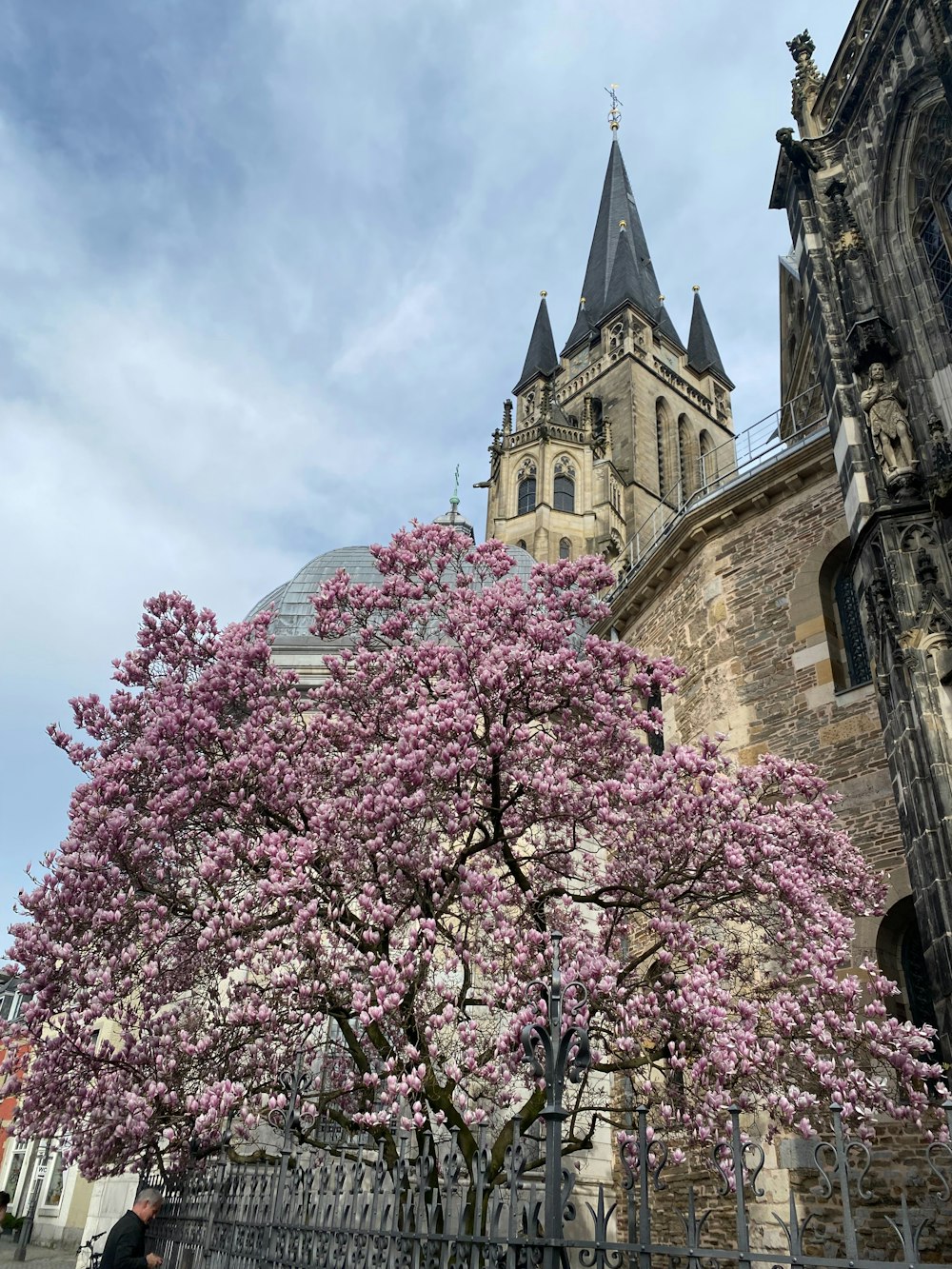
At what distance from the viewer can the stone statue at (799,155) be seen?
1179 cm

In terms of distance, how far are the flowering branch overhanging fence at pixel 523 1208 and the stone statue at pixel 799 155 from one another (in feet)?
34.6

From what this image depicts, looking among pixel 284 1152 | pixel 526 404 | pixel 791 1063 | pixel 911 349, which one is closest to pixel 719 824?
pixel 791 1063

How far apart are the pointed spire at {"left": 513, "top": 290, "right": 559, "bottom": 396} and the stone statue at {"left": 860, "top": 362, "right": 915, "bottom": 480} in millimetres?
49488

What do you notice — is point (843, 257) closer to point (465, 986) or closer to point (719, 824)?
point (719, 824)

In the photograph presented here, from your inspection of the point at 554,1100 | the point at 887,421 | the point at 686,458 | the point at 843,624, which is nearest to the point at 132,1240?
the point at 554,1100

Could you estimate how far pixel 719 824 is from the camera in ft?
28.0

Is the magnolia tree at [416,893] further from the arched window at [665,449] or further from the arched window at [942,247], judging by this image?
the arched window at [665,449]

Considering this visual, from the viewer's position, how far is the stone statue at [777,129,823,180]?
11789 mm

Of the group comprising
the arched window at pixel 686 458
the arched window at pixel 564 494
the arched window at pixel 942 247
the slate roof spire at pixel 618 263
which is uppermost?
the slate roof spire at pixel 618 263

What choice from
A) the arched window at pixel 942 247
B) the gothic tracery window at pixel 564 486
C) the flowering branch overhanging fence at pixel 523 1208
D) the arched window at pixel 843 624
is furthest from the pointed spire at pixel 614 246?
the flowering branch overhanging fence at pixel 523 1208

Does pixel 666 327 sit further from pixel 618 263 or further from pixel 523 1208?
pixel 523 1208

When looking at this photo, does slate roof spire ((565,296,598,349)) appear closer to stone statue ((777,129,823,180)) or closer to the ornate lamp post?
stone statue ((777,129,823,180))

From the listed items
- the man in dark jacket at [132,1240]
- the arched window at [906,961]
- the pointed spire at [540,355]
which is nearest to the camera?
the man in dark jacket at [132,1240]

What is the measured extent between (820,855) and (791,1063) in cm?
191
